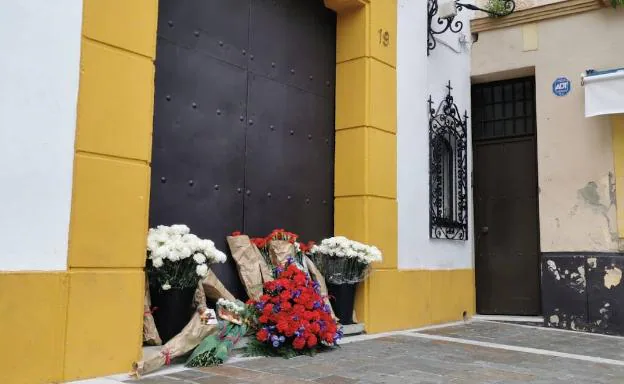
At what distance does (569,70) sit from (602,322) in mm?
3085

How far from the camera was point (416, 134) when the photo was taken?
7.40 metres

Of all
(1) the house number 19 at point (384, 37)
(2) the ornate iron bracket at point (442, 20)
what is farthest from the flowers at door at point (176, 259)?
(2) the ornate iron bracket at point (442, 20)

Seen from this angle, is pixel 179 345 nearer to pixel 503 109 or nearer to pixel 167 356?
pixel 167 356

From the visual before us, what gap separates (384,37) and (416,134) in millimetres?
1211

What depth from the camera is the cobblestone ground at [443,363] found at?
422cm

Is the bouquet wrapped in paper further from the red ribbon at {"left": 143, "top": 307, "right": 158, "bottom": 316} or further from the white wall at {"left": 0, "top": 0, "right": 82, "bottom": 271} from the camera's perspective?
the white wall at {"left": 0, "top": 0, "right": 82, "bottom": 271}

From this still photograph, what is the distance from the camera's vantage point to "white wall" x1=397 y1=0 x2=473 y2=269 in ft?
23.4

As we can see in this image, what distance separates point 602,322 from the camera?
7230 mm

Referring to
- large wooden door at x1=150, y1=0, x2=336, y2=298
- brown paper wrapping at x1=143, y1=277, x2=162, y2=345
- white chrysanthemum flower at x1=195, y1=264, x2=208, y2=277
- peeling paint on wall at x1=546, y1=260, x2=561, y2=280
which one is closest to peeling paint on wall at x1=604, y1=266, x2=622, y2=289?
peeling paint on wall at x1=546, y1=260, x2=561, y2=280

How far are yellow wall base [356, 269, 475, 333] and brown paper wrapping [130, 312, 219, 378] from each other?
226 centimetres

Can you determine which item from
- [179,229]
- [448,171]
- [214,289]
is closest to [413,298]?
[448,171]

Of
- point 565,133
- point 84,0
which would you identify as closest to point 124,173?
point 84,0

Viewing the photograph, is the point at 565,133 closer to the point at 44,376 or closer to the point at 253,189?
the point at 253,189

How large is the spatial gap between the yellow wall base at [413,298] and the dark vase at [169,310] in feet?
7.64
